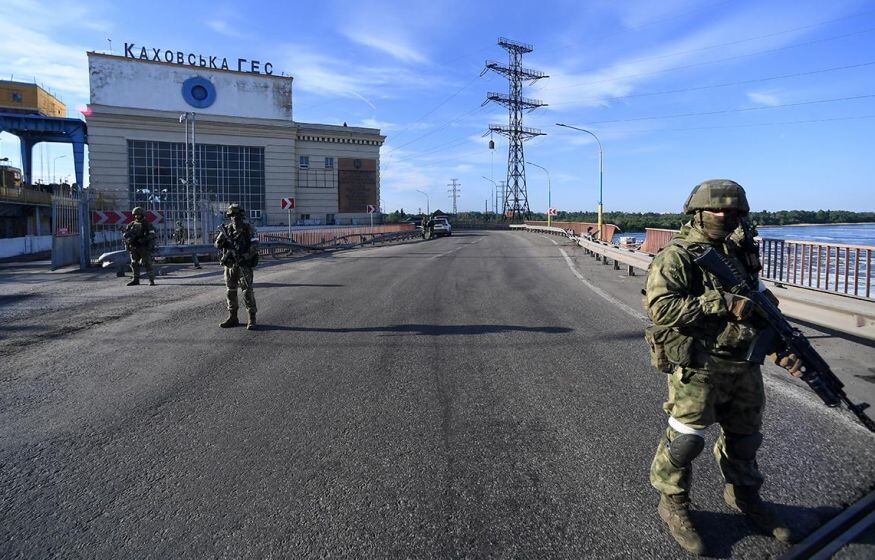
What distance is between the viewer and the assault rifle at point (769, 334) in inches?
108

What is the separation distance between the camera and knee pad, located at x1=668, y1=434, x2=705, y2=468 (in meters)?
2.83

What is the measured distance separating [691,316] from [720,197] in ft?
2.22

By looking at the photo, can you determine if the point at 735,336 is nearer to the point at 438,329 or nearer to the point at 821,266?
the point at 438,329

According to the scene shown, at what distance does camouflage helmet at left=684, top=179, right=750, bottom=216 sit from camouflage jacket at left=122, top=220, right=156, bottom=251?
12695mm

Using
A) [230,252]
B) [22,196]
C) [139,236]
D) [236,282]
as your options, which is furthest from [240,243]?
[22,196]

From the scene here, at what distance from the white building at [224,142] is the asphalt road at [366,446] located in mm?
44722

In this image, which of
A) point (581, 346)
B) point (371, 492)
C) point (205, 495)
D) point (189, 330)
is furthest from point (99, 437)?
point (581, 346)

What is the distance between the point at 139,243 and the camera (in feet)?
42.0

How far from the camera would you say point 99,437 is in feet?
13.3

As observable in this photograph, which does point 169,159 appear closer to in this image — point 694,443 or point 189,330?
point 189,330

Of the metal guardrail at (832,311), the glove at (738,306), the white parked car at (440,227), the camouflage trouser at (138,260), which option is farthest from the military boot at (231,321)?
the white parked car at (440,227)

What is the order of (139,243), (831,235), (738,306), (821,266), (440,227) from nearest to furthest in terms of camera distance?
(738,306)
(821,266)
(831,235)
(139,243)
(440,227)

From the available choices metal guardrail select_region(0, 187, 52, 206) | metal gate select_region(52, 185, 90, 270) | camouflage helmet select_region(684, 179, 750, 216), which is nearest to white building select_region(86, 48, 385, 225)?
metal guardrail select_region(0, 187, 52, 206)

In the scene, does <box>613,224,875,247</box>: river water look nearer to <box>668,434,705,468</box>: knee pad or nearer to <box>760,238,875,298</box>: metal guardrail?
<box>760,238,875,298</box>: metal guardrail
